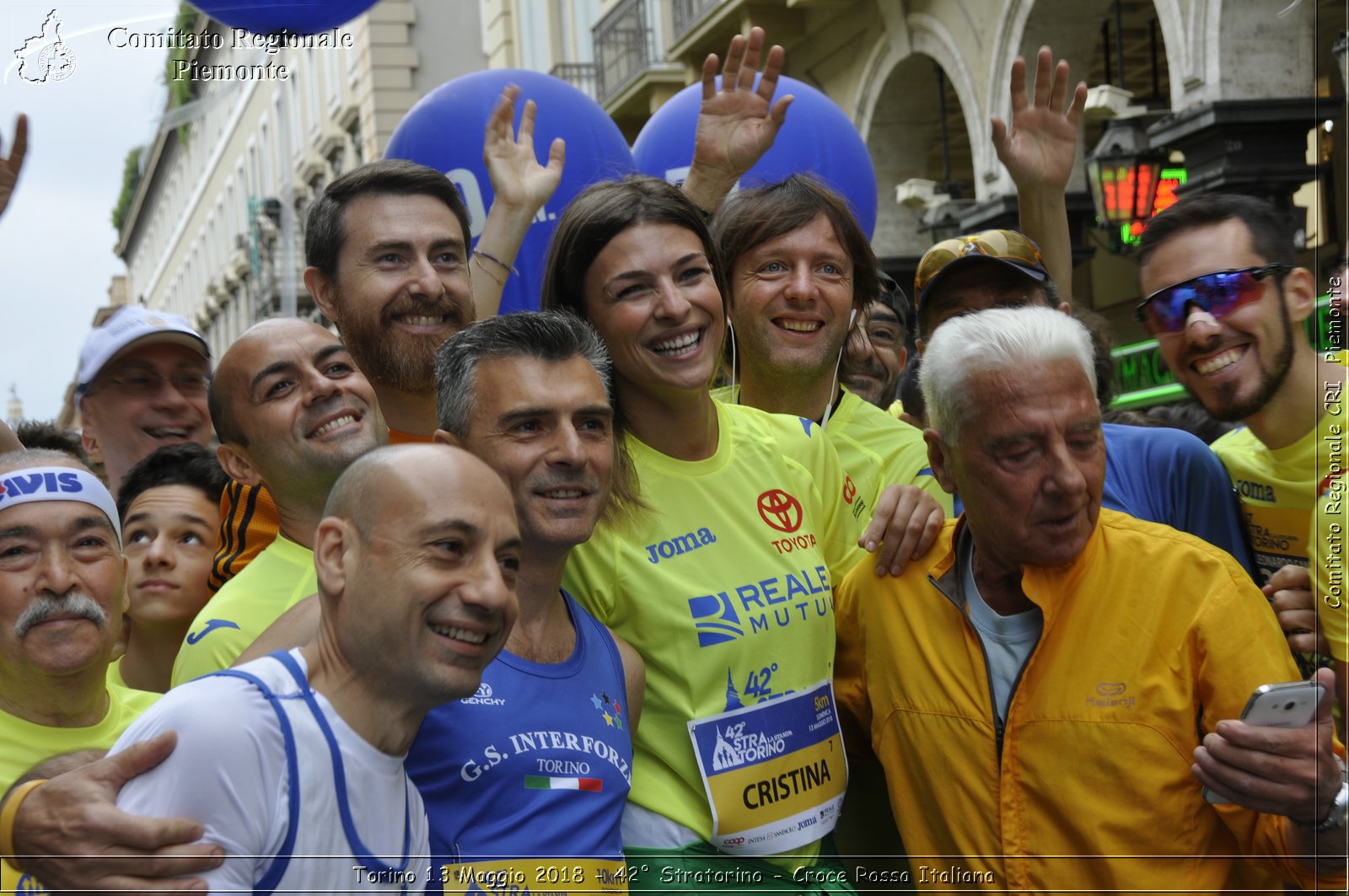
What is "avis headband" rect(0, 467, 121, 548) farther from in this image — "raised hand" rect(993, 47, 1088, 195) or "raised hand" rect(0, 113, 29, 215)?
"raised hand" rect(993, 47, 1088, 195)

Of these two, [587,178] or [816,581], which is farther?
[587,178]

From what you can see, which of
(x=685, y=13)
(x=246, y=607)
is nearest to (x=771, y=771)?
(x=246, y=607)

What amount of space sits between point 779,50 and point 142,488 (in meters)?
2.18

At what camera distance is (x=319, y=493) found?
282 centimetres

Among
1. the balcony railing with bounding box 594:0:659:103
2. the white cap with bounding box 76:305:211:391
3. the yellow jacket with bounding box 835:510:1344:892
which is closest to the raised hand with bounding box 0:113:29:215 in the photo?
the white cap with bounding box 76:305:211:391

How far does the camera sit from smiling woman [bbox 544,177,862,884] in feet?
8.34

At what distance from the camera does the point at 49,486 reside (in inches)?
100

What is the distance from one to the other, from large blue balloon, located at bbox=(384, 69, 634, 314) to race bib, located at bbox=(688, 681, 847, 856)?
2263mm

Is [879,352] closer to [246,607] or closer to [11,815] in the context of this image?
[246,607]

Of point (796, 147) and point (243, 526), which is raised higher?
point (796, 147)

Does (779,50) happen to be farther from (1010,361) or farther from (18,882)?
(18,882)

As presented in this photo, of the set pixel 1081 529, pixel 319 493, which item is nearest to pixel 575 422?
pixel 319 493

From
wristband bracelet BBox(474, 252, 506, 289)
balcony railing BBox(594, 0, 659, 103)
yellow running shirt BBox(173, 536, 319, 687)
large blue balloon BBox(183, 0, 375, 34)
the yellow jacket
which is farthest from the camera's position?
Result: balcony railing BBox(594, 0, 659, 103)

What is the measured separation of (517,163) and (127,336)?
134 centimetres
